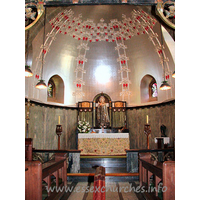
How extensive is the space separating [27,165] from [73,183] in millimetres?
2772

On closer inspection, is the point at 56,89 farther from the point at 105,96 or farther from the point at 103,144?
the point at 103,144

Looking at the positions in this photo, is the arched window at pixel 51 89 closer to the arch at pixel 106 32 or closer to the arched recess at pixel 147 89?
the arch at pixel 106 32

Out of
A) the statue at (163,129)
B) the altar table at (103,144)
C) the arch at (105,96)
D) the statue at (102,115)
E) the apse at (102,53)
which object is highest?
the apse at (102,53)

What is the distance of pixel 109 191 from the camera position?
5.04 metres

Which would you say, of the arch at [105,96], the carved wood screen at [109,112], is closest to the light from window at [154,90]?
the carved wood screen at [109,112]

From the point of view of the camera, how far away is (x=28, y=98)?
890 centimetres

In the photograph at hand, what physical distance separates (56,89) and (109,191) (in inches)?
307

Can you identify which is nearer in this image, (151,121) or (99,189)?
(99,189)

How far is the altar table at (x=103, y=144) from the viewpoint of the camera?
29.8 ft

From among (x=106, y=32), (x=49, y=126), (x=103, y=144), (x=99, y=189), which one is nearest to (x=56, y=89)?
(x=49, y=126)

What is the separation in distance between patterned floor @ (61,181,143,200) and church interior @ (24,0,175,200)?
56 cm

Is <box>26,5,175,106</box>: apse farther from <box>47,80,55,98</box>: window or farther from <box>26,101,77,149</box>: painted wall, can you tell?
<box>47,80,55,98</box>: window

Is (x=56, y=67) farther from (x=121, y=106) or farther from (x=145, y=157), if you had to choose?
(x=145, y=157)

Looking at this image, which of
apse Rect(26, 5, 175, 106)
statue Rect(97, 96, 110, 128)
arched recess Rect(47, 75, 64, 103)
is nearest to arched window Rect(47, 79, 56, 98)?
arched recess Rect(47, 75, 64, 103)
